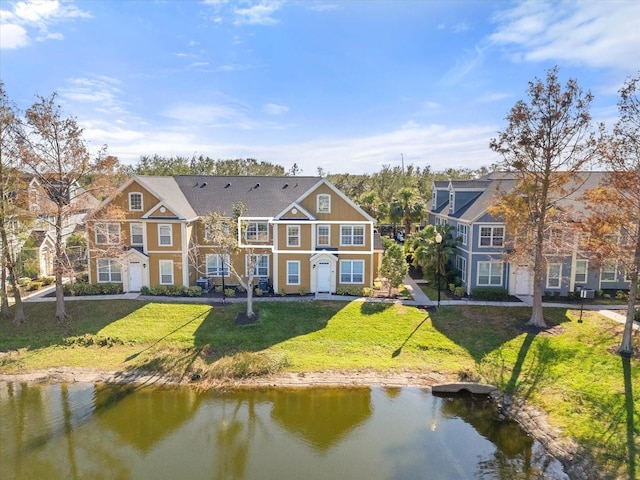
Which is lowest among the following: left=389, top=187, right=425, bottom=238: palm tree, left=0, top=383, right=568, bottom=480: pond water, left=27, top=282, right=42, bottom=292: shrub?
left=0, top=383, right=568, bottom=480: pond water

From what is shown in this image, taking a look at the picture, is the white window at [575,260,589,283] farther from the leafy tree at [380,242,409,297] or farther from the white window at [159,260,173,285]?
the white window at [159,260,173,285]

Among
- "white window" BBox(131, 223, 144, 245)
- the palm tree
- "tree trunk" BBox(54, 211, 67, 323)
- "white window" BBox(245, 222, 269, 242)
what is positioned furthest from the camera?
the palm tree

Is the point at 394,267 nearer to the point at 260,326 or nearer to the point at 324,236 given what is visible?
the point at 324,236

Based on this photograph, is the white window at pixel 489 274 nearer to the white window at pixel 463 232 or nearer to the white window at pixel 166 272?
the white window at pixel 463 232

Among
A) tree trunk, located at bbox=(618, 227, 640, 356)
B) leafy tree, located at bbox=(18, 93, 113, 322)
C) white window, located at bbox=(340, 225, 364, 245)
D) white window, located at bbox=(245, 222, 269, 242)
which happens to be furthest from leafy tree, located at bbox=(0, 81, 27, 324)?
tree trunk, located at bbox=(618, 227, 640, 356)

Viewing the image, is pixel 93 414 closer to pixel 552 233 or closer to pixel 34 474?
pixel 34 474

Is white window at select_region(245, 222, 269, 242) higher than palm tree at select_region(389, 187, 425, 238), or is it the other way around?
palm tree at select_region(389, 187, 425, 238)
